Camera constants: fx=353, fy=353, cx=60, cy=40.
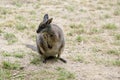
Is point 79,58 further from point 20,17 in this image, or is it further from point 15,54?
point 20,17

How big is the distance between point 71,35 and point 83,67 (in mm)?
2074

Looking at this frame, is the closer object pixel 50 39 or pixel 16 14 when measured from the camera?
pixel 50 39

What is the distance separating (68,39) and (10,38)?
48.5 inches

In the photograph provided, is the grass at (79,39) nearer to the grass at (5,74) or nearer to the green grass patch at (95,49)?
→ the green grass patch at (95,49)

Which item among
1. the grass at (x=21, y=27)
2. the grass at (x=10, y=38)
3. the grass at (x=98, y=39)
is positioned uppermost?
the grass at (x=21, y=27)

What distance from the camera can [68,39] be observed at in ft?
24.7

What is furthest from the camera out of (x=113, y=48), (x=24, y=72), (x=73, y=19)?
(x=73, y=19)

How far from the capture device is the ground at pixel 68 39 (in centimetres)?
562

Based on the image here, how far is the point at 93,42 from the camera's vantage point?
7379 millimetres

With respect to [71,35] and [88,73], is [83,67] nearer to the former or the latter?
[88,73]

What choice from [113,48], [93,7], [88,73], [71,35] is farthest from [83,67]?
[93,7]

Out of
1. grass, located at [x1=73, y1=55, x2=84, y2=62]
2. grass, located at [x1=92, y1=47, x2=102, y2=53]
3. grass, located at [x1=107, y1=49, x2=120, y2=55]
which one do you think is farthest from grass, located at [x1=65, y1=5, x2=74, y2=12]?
grass, located at [x1=73, y1=55, x2=84, y2=62]

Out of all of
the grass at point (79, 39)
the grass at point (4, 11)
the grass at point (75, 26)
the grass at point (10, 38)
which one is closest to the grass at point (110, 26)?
the grass at point (75, 26)

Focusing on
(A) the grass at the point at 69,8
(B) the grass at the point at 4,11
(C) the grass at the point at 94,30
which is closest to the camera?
(C) the grass at the point at 94,30
